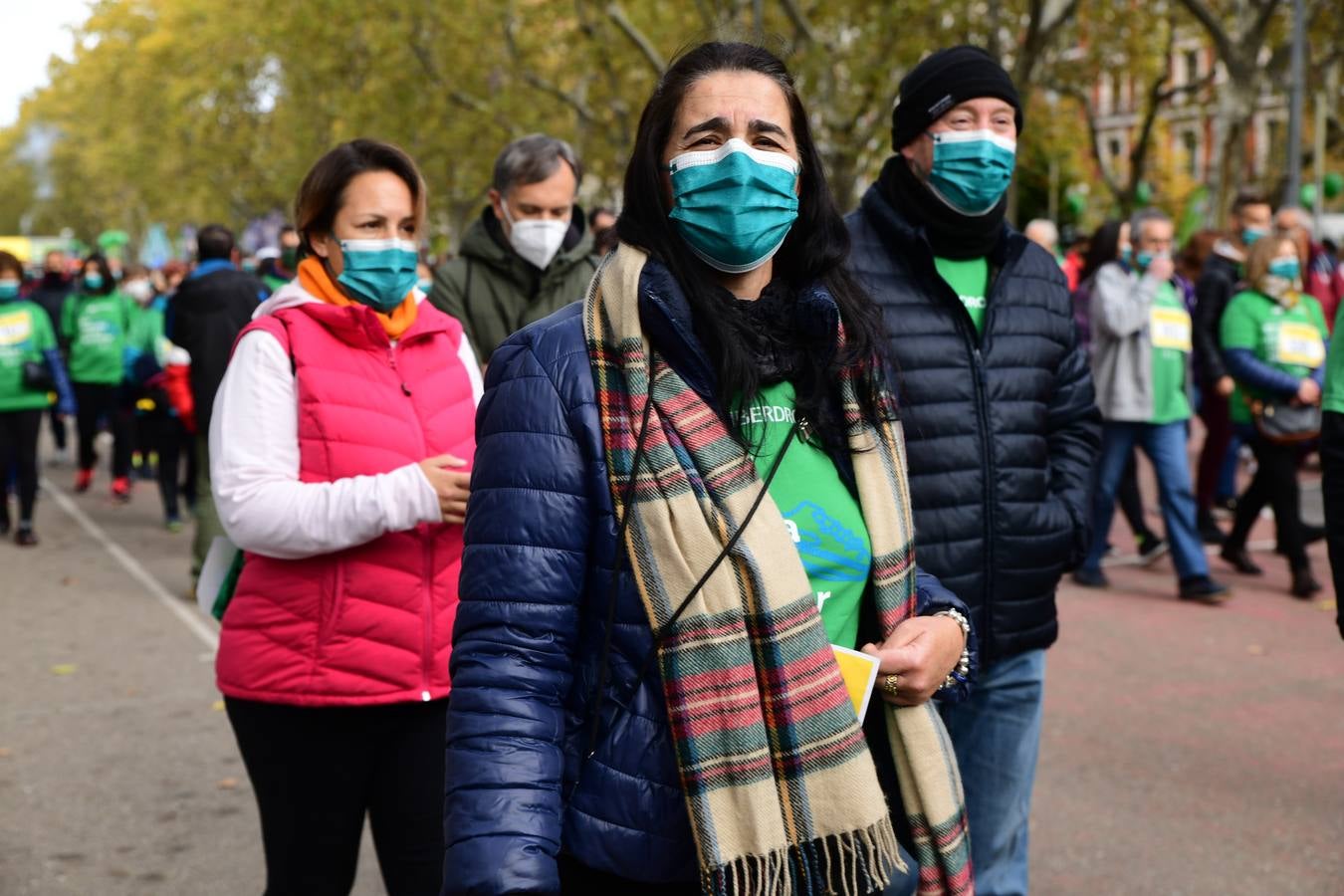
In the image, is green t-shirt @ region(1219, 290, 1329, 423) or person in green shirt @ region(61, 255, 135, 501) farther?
person in green shirt @ region(61, 255, 135, 501)

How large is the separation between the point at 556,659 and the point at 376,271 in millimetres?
1578

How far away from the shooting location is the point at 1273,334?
28.5ft

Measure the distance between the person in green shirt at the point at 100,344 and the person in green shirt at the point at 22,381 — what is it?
1.81 metres

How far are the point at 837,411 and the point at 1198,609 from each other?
22.2ft

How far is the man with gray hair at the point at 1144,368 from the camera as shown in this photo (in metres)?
9.01

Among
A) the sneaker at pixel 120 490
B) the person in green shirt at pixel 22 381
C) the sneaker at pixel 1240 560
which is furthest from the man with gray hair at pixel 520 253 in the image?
the sneaker at pixel 120 490

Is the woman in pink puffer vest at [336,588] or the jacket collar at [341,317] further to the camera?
the jacket collar at [341,317]

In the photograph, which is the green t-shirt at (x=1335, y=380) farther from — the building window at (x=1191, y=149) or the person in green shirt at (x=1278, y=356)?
the building window at (x=1191, y=149)

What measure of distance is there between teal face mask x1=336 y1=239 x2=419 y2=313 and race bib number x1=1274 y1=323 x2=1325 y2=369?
6.48 metres

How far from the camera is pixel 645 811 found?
6.86 ft

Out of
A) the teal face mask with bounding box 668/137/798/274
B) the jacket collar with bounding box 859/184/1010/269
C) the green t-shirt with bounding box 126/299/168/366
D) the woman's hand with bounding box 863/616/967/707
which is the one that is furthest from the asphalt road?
the green t-shirt with bounding box 126/299/168/366

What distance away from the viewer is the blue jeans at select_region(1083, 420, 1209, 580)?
8.77 meters

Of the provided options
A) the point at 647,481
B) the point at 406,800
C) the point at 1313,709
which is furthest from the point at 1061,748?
the point at 647,481

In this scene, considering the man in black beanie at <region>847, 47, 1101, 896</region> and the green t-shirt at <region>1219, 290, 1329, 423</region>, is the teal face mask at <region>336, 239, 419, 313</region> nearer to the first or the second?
the man in black beanie at <region>847, 47, 1101, 896</region>
